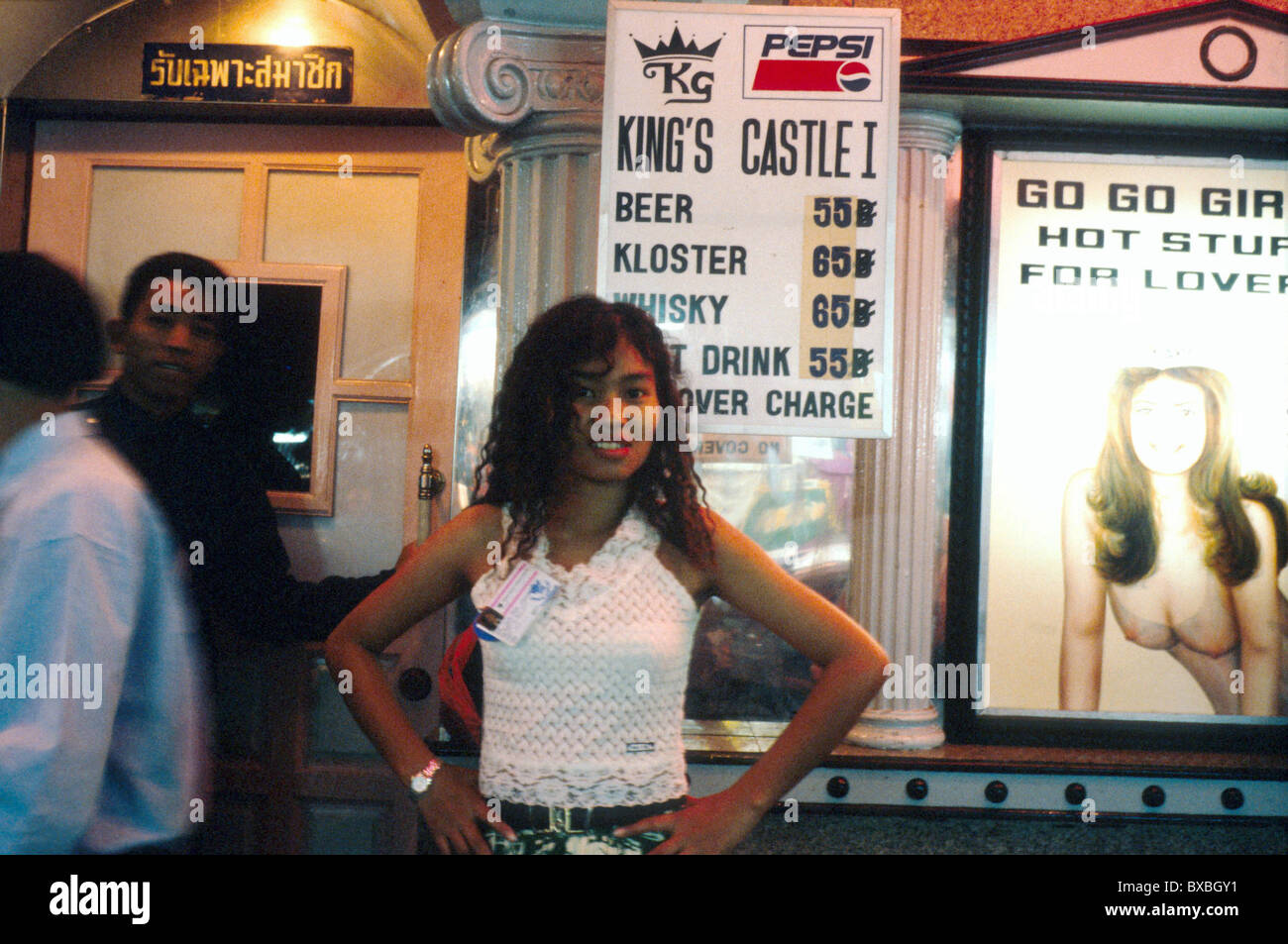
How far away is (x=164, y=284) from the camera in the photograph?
2891 mm

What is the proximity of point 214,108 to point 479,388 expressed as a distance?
147 centimetres

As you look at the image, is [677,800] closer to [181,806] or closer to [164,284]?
[181,806]

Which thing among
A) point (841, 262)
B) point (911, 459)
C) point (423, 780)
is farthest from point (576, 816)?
point (911, 459)

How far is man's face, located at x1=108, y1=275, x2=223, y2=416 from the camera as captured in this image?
111 inches

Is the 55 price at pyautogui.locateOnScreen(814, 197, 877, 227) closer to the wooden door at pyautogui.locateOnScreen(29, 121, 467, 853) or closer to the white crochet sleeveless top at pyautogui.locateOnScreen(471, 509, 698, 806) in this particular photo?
the white crochet sleeveless top at pyautogui.locateOnScreen(471, 509, 698, 806)

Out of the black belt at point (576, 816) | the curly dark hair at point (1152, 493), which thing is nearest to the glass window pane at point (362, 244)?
the black belt at point (576, 816)

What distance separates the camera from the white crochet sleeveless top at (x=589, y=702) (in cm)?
191

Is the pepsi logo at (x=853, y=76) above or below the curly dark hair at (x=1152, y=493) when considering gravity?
above

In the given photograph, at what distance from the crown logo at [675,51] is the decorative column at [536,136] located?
37 cm

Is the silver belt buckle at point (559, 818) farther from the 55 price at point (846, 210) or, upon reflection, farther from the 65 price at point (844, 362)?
the 55 price at point (846, 210)

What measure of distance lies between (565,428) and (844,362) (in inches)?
32.8
